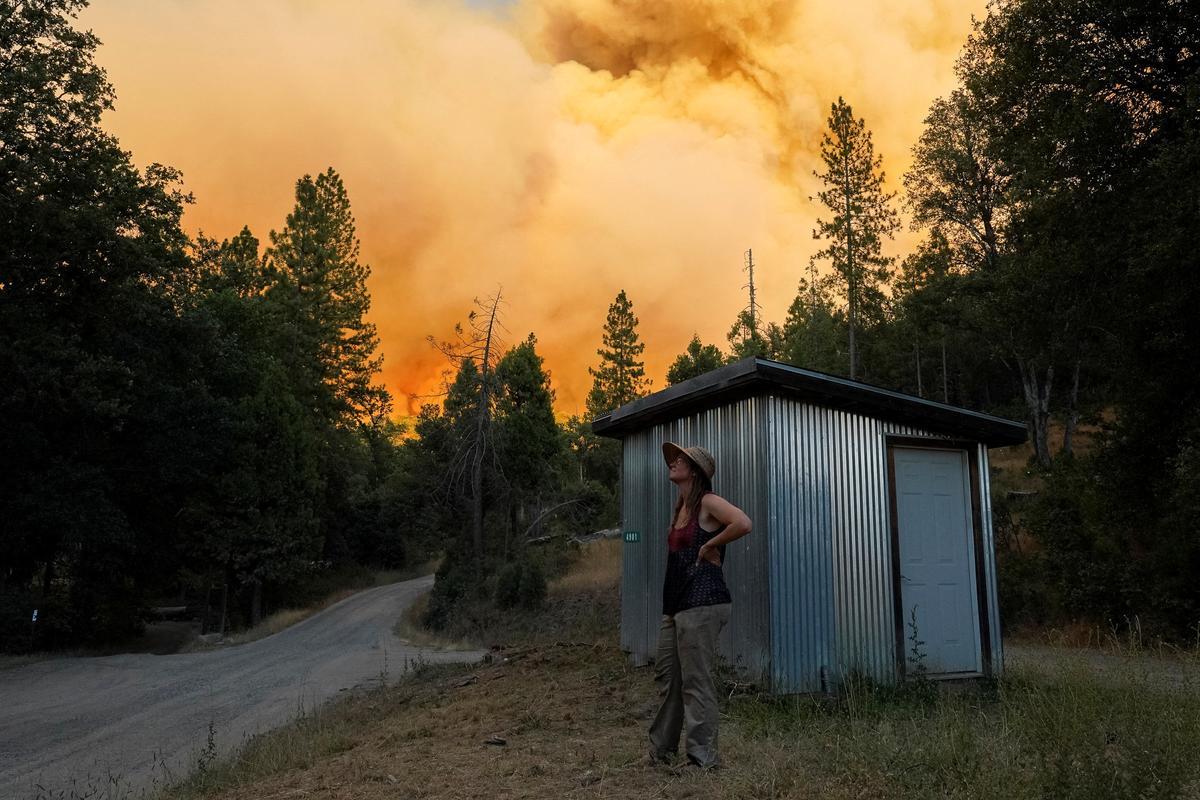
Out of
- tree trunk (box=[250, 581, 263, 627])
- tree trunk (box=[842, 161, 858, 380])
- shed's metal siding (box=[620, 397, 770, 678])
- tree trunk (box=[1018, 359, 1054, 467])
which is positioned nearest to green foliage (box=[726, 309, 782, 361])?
tree trunk (box=[842, 161, 858, 380])

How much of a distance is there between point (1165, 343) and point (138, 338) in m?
24.6

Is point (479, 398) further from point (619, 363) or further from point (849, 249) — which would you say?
point (619, 363)

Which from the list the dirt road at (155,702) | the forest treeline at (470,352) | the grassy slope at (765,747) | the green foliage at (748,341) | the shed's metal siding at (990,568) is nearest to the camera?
the grassy slope at (765,747)

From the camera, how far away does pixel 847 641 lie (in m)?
7.93

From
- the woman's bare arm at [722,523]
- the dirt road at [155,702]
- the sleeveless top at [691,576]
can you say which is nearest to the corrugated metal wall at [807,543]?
the sleeveless top at [691,576]

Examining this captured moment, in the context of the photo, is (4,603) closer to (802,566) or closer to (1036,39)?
(802,566)

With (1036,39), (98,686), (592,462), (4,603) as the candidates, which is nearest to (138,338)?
(4,603)

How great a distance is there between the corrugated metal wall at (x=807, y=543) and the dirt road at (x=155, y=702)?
5738mm

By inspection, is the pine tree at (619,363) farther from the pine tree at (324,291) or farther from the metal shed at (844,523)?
the metal shed at (844,523)

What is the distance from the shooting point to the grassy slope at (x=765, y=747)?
4.20 meters

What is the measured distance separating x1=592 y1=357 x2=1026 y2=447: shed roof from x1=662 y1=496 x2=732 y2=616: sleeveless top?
3040 mm

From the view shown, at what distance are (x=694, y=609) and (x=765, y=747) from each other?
1324mm

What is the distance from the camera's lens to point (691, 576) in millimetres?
4836

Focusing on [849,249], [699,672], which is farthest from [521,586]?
[849,249]
